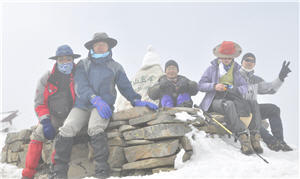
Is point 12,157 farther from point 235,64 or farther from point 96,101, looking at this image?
point 235,64

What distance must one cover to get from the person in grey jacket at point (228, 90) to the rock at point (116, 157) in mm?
1920

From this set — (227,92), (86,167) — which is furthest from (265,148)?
(86,167)

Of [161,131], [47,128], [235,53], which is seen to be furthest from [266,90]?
[47,128]

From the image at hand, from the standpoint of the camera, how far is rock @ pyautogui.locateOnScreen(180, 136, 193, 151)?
3934 millimetres

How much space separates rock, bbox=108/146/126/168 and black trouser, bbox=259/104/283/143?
291 cm

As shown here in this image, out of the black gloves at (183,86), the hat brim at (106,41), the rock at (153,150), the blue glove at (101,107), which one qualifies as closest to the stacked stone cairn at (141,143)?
the rock at (153,150)

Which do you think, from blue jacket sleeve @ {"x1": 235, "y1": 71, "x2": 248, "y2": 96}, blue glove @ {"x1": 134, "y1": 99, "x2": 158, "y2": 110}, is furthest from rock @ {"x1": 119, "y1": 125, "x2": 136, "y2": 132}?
blue jacket sleeve @ {"x1": 235, "y1": 71, "x2": 248, "y2": 96}

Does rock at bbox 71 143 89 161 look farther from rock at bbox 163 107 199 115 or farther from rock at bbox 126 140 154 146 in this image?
rock at bbox 163 107 199 115

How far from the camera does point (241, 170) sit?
3.24m

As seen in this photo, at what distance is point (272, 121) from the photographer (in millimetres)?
5098

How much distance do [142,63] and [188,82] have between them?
5.16 m

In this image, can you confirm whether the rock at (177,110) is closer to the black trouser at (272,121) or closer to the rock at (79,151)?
the black trouser at (272,121)

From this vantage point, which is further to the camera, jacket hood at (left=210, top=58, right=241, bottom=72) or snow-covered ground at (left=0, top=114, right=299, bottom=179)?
jacket hood at (left=210, top=58, right=241, bottom=72)

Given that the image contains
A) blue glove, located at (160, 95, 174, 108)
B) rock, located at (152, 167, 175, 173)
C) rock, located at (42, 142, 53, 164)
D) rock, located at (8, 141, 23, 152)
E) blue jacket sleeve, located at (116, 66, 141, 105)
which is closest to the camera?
rock, located at (152, 167, 175, 173)
